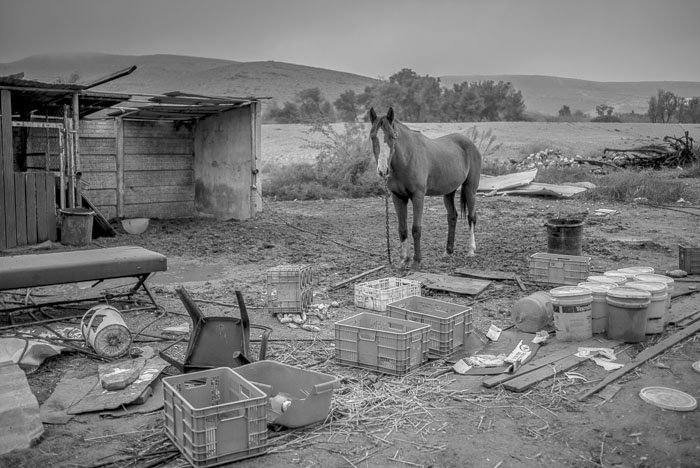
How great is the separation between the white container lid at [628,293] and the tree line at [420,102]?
4245cm

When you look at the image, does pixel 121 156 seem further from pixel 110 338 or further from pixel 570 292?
pixel 570 292

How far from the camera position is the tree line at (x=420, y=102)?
50.7 meters

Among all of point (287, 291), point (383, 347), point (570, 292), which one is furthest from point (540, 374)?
point (287, 291)

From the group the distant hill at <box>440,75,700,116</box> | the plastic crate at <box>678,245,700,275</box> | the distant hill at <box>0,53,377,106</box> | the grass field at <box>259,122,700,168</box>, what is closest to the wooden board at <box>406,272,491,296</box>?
the plastic crate at <box>678,245,700,275</box>

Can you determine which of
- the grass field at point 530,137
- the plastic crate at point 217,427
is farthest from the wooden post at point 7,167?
the grass field at point 530,137

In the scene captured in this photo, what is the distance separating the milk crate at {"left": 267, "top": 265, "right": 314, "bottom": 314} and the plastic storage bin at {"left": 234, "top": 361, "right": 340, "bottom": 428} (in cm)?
237

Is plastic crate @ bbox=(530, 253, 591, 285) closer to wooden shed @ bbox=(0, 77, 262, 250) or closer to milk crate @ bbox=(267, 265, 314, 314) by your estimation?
milk crate @ bbox=(267, 265, 314, 314)

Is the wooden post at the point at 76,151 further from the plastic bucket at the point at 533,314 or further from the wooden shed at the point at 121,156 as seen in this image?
the plastic bucket at the point at 533,314

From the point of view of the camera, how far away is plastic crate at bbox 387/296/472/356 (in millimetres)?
5812

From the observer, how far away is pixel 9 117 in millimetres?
10953

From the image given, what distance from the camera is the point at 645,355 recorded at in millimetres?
5500

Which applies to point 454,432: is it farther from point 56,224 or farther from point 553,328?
point 56,224

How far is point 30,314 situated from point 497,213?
10.9 m

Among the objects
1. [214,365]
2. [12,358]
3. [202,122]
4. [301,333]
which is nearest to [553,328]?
[301,333]
